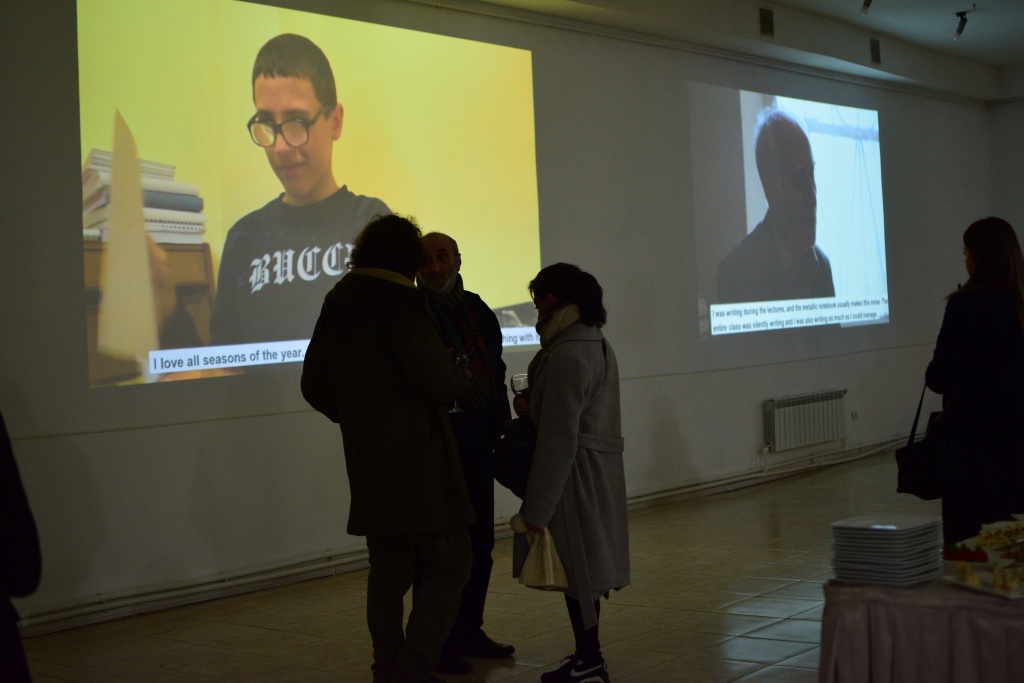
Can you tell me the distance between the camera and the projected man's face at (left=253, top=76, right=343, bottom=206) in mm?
5535

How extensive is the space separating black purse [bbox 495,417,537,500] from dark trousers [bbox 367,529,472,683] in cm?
25

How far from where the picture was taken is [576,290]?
3.34 meters

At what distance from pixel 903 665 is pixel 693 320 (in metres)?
5.94

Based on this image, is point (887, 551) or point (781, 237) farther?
point (781, 237)

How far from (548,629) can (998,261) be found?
2.22 m

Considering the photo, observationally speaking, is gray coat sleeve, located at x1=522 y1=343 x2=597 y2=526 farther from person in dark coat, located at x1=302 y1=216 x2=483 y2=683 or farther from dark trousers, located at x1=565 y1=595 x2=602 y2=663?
dark trousers, located at x1=565 y1=595 x2=602 y2=663

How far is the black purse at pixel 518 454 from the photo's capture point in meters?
3.29

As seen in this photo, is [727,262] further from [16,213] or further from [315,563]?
[16,213]

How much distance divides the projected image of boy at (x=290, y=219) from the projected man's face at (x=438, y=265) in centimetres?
188

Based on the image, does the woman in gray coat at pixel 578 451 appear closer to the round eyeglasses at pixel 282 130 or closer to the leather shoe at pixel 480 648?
the leather shoe at pixel 480 648

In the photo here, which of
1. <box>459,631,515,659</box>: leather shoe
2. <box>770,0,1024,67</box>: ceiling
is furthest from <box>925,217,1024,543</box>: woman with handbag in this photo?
<box>770,0,1024,67</box>: ceiling

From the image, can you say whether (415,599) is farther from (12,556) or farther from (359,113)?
(359,113)

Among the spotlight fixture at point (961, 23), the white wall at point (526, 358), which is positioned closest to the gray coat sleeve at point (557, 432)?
the white wall at point (526, 358)

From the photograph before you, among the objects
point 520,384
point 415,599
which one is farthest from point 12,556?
point 520,384
